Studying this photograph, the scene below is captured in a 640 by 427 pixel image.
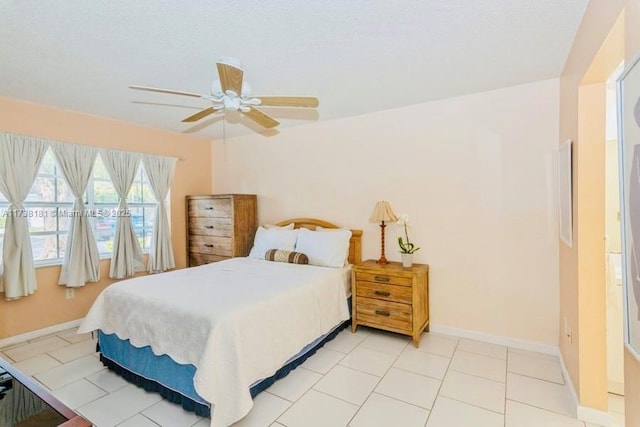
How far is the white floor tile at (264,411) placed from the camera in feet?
6.28

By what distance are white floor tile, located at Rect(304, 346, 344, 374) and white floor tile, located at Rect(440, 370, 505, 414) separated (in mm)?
857

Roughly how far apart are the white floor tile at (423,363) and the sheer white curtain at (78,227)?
11.0ft

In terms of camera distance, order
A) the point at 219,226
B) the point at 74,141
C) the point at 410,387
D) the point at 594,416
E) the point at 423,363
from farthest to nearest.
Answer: the point at 219,226, the point at 74,141, the point at 423,363, the point at 410,387, the point at 594,416

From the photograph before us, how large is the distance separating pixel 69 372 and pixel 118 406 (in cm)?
77

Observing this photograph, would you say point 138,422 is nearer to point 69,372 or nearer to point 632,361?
point 69,372

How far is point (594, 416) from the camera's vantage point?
Answer: 73.0 inches

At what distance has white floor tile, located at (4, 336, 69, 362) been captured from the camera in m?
2.79

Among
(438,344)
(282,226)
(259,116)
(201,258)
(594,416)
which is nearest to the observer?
(594,416)

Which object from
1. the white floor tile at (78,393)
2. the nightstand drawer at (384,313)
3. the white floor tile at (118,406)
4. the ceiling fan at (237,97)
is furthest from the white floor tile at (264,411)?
the ceiling fan at (237,97)

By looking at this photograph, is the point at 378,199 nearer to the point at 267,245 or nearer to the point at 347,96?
the point at 347,96

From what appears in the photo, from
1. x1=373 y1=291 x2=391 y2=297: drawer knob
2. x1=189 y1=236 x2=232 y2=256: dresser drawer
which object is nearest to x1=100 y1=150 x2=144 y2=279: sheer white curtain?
x1=189 y1=236 x2=232 y2=256: dresser drawer

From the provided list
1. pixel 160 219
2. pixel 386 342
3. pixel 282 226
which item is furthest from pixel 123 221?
pixel 386 342

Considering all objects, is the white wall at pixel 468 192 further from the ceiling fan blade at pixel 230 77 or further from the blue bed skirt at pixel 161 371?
the ceiling fan blade at pixel 230 77

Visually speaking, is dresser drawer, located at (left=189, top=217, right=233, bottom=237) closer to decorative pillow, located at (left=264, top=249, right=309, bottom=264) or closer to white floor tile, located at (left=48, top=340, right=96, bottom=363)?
decorative pillow, located at (left=264, top=249, right=309, bottom=264)
